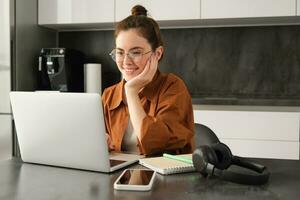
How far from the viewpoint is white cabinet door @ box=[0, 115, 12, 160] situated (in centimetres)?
298

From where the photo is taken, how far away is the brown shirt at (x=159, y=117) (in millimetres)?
1266

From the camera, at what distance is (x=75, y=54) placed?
3.26 m

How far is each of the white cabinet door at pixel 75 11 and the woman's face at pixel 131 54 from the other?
1.72 metres

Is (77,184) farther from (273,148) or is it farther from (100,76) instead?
(100,76)

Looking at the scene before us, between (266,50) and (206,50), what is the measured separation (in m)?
0.47

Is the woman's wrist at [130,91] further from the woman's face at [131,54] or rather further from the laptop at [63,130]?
the laptop at [63,130]

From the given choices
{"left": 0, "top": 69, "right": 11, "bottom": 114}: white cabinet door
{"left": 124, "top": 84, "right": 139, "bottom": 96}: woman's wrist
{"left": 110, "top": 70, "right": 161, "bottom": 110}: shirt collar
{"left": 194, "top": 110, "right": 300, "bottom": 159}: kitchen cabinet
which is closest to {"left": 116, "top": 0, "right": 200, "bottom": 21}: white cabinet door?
{"left": 194, "top": 110, "right": 300, "bottom": 159}: kitchen cabinet

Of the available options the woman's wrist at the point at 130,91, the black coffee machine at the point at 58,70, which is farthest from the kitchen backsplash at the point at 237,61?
the woman's wrist at the point at 130,91

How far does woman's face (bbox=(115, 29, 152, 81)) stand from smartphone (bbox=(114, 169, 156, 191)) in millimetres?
560

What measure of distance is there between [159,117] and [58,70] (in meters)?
1.93

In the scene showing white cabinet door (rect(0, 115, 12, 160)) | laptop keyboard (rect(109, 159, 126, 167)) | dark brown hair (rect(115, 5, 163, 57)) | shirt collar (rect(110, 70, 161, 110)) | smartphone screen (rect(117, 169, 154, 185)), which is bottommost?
white cabinet door (rect(0, 115, 12, 160))

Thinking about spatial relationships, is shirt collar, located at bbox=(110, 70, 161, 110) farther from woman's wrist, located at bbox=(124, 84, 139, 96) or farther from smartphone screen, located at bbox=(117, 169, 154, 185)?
smartphone screen, located at bbox=(117, 169, 154, 185)

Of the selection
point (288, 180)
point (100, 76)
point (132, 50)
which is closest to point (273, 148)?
point (100, 76)

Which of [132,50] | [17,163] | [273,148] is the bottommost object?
[273,148]
